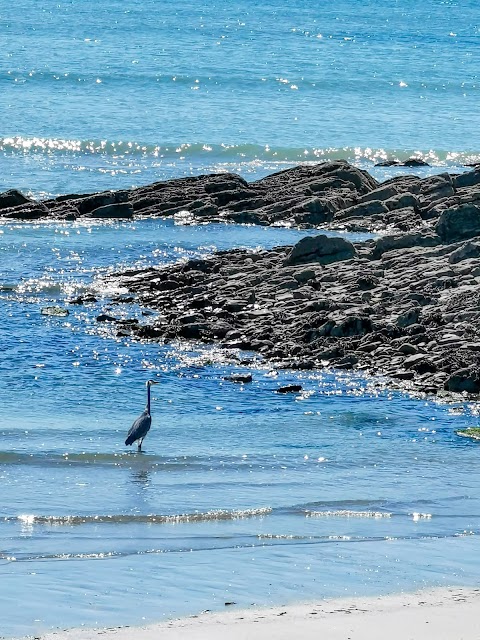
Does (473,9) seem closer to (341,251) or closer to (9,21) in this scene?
(9,21)

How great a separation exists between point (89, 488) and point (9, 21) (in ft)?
240

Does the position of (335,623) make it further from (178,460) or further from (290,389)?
(290,389)

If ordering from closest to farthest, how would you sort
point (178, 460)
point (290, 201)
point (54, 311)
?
point (178, 460), point (54, 311), point (290, 201)

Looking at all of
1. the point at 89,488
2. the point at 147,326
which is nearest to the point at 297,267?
the point at 147,326

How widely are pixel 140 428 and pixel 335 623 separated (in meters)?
6.13

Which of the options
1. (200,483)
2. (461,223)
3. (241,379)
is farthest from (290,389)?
(461,223)

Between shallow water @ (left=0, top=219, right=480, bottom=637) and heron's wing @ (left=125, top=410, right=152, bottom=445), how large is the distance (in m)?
0.21

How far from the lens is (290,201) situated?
31.6 meters

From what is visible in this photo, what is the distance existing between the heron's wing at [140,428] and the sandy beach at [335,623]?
542 cm

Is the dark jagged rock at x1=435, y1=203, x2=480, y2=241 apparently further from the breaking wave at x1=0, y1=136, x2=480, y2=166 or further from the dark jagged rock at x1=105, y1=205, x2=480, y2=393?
the breaking wave at x1=0, y1=136, x2=480, y2=166

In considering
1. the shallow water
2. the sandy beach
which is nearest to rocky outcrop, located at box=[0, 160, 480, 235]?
the shallow water

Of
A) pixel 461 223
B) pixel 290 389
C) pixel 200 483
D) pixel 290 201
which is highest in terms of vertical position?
pixel 461 223

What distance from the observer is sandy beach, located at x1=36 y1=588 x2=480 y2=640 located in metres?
9.92

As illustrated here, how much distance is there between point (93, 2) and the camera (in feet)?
329
